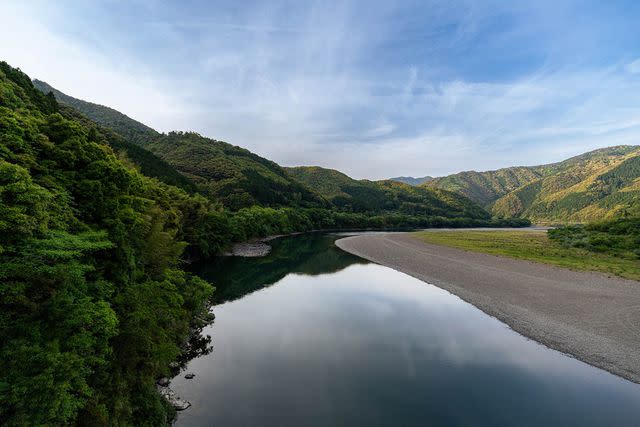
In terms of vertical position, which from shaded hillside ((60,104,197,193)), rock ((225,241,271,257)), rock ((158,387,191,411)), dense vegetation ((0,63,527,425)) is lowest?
rock ((158,387,191,411))

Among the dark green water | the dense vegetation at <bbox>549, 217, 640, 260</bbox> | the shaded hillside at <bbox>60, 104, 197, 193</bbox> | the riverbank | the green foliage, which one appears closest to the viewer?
the green foliage

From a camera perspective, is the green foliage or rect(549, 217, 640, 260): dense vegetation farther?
rect(549, 217, 640, 260): dense vegetation

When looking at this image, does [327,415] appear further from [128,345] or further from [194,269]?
[194,269]

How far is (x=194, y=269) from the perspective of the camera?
54.4 m

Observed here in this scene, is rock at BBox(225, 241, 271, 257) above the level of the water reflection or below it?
above

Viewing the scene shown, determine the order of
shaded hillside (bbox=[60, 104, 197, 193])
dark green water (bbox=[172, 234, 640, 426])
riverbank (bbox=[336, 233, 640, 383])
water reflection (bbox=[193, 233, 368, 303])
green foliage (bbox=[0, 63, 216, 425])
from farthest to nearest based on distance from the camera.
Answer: shaded hillside (bbox=[60, 104, 197, 193]) < water reflection (bbox=[193, 233, 368, 303]) < riverbank (bbox=[336, 233, 640, 383]) < dark green water (bbox=[172, 234, 640, 426]) < green foliage (bbox=[0, 63, 216, 425])

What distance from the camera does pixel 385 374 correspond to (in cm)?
2155

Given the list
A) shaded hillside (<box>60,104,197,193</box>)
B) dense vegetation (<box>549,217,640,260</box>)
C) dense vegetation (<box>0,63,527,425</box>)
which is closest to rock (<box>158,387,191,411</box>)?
dense vegetation (<box>0,63,527,425</box>)

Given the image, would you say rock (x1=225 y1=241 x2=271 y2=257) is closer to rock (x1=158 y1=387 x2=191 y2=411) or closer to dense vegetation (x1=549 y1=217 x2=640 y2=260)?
rock (x1=158 y1=387 x2=191 y2=411)

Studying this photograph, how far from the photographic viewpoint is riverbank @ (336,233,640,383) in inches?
952

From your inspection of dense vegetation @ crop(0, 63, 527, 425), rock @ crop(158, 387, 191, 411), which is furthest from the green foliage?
rock @ crop(158, 387, 191, 411)

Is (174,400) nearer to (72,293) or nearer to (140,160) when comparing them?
(72,293)

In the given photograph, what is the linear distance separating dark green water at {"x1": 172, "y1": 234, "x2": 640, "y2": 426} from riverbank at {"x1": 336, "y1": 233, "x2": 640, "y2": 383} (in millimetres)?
1898

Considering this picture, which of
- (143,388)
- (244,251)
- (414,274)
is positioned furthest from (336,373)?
(244,251)
